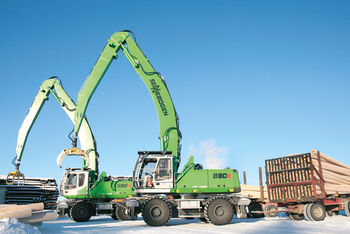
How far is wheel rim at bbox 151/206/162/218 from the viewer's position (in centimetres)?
1377

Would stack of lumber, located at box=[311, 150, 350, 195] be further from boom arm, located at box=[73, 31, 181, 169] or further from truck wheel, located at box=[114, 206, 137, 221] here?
truck wheel, located at box=[114, 206, 137, 221]

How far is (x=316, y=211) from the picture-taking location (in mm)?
15375

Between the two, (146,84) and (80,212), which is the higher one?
(146,84)

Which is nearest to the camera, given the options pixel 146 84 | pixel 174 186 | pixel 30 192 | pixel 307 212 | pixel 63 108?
pixel 174 186

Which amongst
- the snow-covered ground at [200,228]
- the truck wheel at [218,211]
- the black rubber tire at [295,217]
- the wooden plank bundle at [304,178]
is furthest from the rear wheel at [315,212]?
the truck wheel at [218,211]

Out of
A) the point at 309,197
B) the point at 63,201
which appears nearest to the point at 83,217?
the point at 63,201

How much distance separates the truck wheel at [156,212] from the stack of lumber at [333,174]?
23.4 feet

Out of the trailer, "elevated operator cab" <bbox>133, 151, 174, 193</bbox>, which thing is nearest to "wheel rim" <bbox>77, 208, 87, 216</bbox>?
"elevated operator cab" <bbox>133, 151, 174, 193</bbox>

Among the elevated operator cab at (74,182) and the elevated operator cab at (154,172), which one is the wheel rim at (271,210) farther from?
the elevated operator cab at (74,182)

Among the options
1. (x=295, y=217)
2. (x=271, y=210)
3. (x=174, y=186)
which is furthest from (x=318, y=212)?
(x=174, y=186)

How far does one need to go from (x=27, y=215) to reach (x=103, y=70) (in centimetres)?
1046

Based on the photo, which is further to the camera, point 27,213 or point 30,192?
point 30,192

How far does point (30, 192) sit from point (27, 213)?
18.1 m

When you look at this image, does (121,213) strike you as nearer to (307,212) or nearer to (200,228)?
(200,228)
